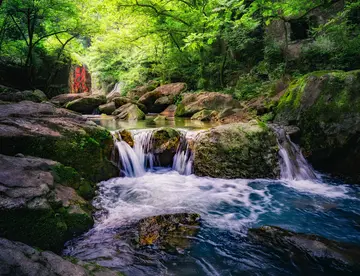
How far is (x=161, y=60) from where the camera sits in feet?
58.7

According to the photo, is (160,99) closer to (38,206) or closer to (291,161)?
(291,161)

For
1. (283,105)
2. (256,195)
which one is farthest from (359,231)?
(283,105)

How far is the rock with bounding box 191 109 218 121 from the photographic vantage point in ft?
35.9

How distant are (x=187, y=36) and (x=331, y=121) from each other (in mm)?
9248

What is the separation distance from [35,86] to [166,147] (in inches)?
621

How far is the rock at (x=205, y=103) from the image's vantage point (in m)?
11.5

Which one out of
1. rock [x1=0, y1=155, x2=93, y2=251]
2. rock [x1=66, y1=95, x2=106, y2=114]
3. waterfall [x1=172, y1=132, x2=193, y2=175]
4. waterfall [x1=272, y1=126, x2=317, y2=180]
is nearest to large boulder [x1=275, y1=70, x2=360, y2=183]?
waterfall [x1=272, y1=126, x2=317, y2=180]

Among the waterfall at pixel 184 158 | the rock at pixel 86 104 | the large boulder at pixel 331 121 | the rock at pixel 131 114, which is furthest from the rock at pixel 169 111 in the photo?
the large boulder at pixel 331 121

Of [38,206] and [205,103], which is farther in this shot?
[205,103]

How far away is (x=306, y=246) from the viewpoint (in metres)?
2.79

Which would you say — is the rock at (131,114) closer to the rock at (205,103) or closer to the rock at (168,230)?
the rock at (205,103)

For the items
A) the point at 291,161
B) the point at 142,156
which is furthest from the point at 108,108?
the point at 291,161

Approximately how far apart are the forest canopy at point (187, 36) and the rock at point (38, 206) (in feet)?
26.6

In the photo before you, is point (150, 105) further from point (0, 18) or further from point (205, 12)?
point (0, 18)
